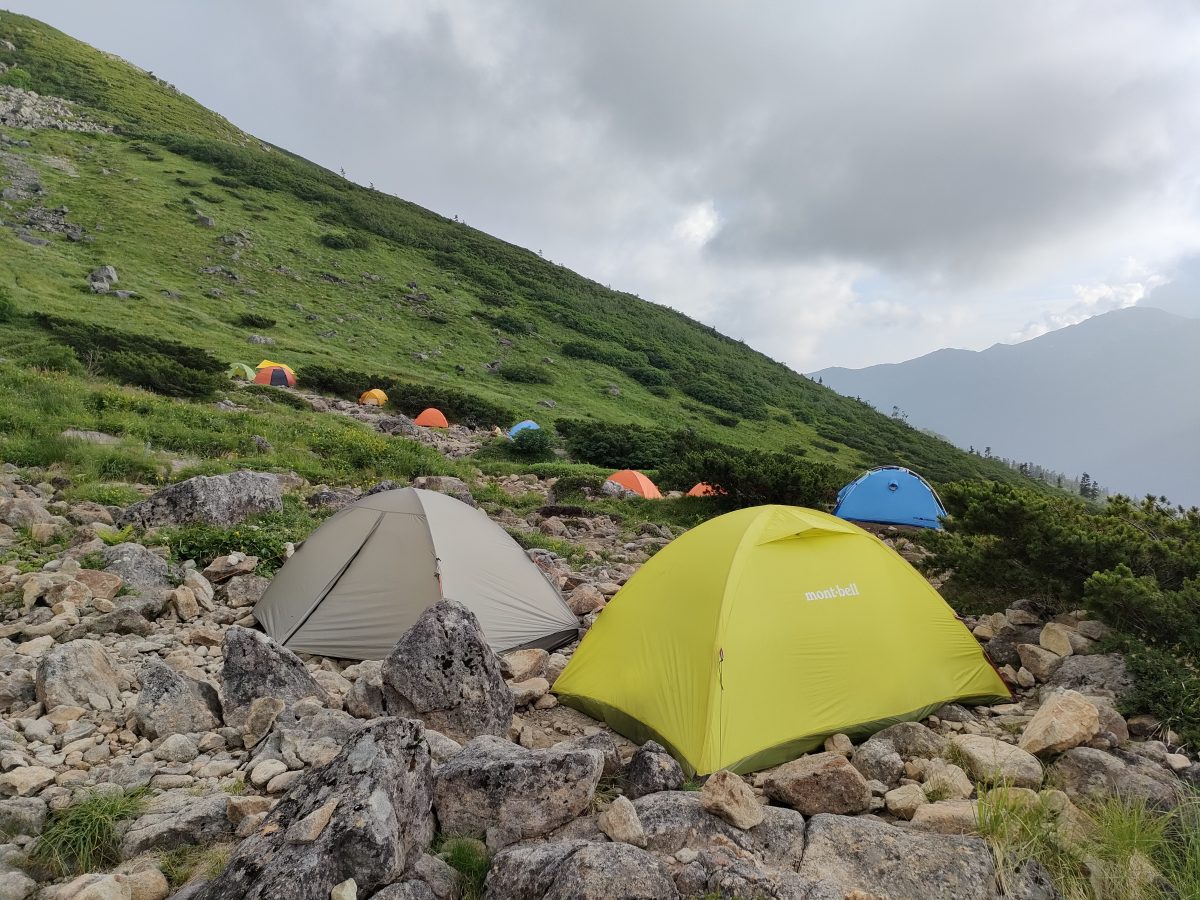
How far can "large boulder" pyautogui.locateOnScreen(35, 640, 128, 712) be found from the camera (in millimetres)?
4758

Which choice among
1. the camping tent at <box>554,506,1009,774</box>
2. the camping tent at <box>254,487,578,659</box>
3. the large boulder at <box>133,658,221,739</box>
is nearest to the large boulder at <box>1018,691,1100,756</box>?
the camping tent at <box>554,506,1009,774</box>

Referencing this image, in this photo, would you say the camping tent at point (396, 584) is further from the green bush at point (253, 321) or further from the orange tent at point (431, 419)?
the green bush at point (253, 321)

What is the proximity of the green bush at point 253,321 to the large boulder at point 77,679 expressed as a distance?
36558 mm

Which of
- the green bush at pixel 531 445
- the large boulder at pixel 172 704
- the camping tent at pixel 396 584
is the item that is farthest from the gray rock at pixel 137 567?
the green bush at pixel 531 445

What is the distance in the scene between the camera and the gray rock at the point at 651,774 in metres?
4.28

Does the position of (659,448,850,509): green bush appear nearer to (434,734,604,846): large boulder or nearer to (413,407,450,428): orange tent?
(434,734,604,846): large boulder

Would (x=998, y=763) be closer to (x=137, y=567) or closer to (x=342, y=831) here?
(x=342, y=831)

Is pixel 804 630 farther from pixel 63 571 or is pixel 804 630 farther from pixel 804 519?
pixel 63 571

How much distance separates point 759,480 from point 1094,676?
9.83 meters

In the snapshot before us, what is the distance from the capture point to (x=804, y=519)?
20.4ft

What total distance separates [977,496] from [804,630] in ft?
14.3

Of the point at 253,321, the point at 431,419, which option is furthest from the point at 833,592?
the point at 253,321

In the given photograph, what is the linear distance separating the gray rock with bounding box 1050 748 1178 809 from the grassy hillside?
86.6 feet

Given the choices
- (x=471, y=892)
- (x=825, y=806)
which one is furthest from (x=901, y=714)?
(x=471, y=892)
